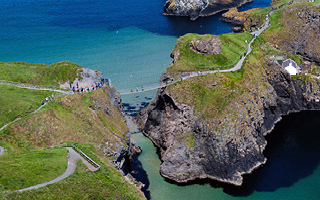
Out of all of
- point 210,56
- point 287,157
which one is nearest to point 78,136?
point 210,56

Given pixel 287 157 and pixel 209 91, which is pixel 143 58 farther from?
pixel 287 157

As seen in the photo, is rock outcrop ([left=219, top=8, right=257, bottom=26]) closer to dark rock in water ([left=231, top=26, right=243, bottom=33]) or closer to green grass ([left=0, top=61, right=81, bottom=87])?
dark rock in water ([left=231, top=26, right=243, bottom=33])

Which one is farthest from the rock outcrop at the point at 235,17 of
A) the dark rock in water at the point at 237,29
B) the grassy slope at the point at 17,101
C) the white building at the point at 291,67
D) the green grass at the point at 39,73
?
the grassy slope at the point at 17,101

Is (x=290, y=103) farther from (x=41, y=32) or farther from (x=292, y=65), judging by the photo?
(x=41, y=32)

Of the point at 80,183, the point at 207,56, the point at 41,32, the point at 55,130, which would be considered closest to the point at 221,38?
the point at 207,56

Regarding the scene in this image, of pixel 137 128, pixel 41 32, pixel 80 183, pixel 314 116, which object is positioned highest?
pixel 80 183

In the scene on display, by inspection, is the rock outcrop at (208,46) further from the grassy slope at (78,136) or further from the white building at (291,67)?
the grassy slope at (78,136)

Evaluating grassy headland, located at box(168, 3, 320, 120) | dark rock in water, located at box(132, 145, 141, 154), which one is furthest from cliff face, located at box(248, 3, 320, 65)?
dark rock in water, located at box(132, 145, 141, 154)
